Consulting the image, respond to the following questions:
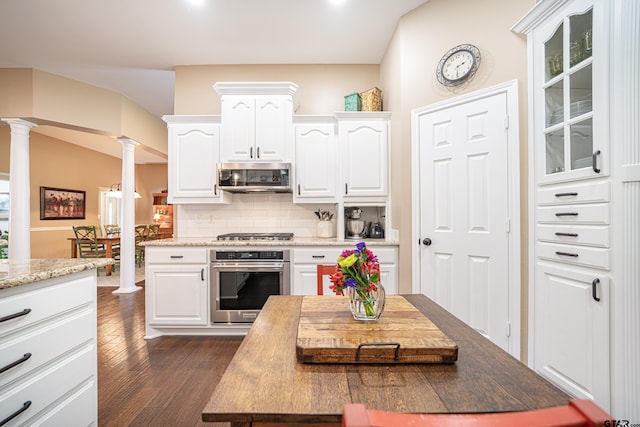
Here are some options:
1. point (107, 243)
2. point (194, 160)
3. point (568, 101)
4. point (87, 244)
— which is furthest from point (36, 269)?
point (87, 244)

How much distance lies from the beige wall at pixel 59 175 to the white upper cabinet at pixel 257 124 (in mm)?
5350

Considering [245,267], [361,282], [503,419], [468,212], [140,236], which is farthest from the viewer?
[140,236]

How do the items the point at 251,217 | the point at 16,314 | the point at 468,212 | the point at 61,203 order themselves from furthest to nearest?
1. the point at 61,203
2. the point at 251,217
3. the point at 468,212
4. the point at 16,314

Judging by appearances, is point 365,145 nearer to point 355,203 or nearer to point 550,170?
point 355,203

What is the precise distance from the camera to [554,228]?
1951mm

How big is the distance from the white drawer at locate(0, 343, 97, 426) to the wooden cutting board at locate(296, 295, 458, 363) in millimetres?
1067

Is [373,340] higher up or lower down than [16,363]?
higher up

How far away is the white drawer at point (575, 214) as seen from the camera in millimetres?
1648

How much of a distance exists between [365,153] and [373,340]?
8.42ft

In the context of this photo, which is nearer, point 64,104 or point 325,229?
point 325,229

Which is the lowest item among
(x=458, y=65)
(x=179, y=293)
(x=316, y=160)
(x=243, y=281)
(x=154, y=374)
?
(x=154, y=374)

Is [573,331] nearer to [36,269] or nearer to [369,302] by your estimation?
[369,302]

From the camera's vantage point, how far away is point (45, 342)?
1.25 metres

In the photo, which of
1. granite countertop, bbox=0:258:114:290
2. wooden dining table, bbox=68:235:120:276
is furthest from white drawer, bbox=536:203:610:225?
wooden dining table, bbox=68:235:120:276
